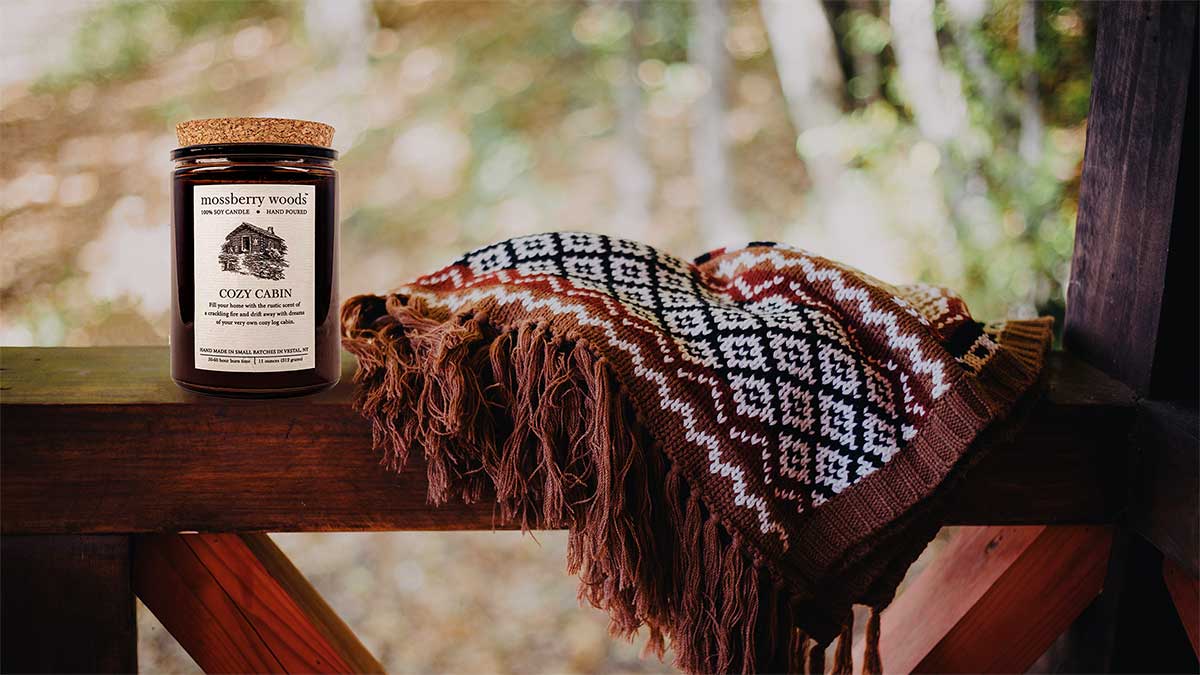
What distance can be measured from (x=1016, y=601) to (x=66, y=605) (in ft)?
2.74

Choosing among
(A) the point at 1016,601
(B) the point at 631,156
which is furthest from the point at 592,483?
(B) the point at 631,156

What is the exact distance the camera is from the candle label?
672 millimetres

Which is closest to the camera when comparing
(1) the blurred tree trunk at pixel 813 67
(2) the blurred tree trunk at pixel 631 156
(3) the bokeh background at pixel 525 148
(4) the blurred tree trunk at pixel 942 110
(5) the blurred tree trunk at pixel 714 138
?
(3) the bokeh background at pixel 525 148

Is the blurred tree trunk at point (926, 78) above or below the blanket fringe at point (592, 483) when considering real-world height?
above

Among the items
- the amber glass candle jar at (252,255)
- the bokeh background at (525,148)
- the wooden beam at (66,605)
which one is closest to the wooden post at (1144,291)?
the amber glass candle jar at (252,255)

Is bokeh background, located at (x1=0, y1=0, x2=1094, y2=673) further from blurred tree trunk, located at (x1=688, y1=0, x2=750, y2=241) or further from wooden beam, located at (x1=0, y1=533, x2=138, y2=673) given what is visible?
wooden beam, located at (x1=0, y1=533, x2=138, y2=673)

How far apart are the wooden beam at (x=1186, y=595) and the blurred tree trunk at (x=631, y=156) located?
3.03m

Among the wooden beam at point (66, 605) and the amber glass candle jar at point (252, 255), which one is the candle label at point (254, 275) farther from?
the wooden beam at point (66, 605)

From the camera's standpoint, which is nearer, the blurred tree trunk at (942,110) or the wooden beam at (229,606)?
the wooden beam at (229,606)

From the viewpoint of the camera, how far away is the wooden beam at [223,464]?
0.70 metres

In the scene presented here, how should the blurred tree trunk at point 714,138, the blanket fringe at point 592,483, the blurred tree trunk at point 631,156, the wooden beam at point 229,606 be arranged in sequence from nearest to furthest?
the blanket fringe at point 592,483
the wooden beam at point 229,606
the blurred tree trunk at point 714,138
the blurred tree trunk at point 631,156

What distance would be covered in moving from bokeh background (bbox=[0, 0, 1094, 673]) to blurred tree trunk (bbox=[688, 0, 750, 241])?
11 millimetres

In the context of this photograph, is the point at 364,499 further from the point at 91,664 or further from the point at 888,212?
the point at 888,212

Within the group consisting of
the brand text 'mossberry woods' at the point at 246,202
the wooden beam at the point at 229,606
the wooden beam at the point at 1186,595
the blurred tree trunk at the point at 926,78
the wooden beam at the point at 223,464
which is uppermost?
the blurred tree trunk at the point at 926,78
